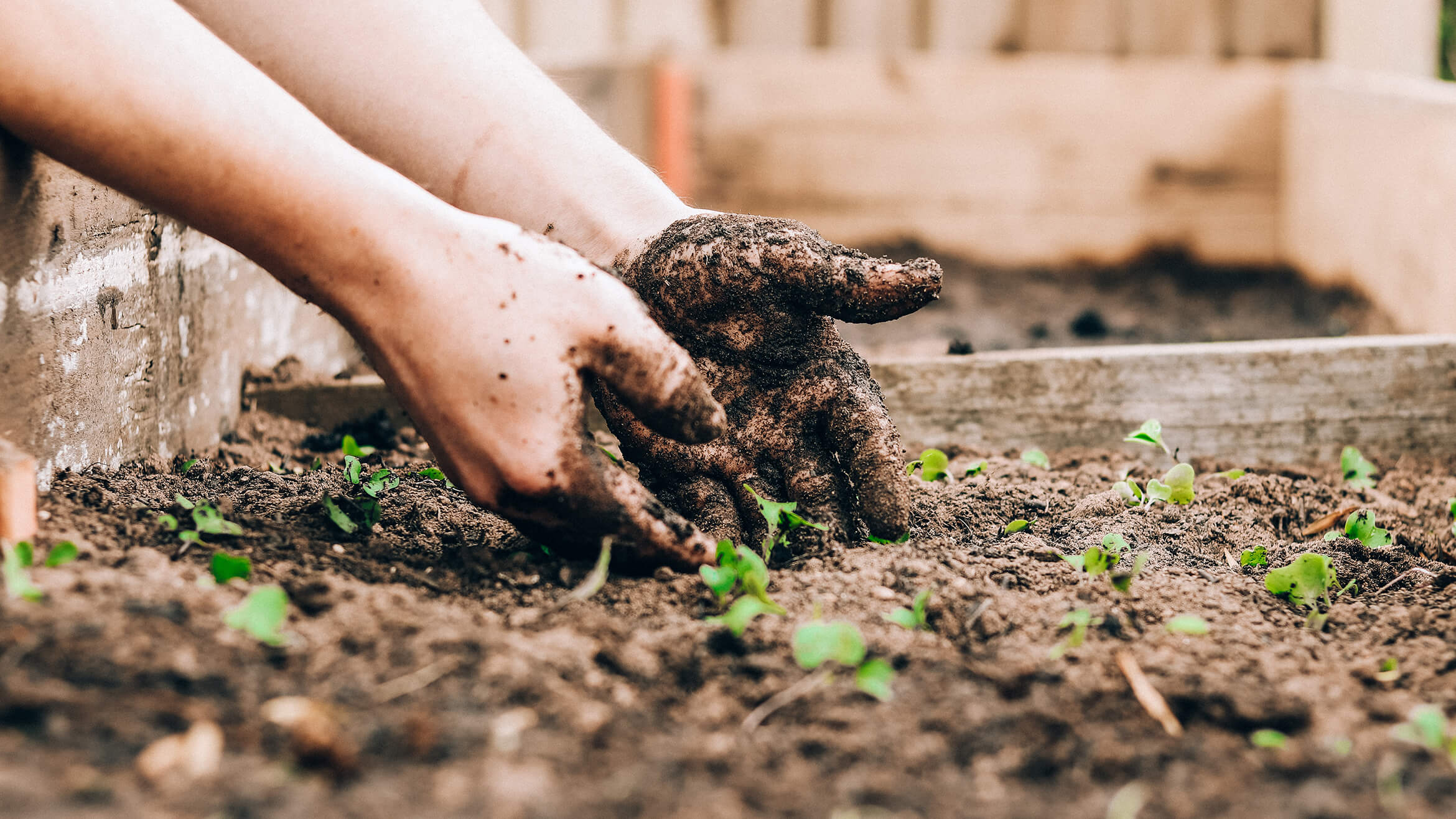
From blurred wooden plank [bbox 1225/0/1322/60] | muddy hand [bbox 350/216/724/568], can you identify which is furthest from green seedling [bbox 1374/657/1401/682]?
blurred wooden plank [bbox 1225/0/1322/60]

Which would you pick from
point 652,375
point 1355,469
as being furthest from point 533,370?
point 1355,469

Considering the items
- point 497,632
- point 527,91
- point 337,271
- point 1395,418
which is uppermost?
point 527,91

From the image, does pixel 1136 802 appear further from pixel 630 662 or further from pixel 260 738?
pixel 260 738

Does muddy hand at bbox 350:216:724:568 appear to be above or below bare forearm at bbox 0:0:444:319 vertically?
below

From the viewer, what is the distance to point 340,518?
124 centimetres

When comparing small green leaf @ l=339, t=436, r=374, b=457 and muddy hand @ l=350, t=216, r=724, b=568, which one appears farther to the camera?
small green leaf @ l=339, t=436, r=374, b=457

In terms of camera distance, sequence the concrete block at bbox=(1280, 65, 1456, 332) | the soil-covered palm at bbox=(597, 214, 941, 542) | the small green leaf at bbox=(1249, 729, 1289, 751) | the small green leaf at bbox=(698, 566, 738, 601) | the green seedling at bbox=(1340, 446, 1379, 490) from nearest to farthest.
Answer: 1. the small green leaf at bbox=(1249, 729, 1289, 751)
2. the small green leaf at bbox=(698, 566, 738, 601)
3. the soil-covered palm at bbox=(597, 214, 941, 542)
4. the green seedling at bbox=(1340, 446, 1379, 490)
5. the concrete block at bbox=(1280, 65, 1456, 332)

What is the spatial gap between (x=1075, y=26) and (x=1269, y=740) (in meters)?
3.69

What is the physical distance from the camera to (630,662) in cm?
93

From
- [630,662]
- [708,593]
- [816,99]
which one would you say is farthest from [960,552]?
[816,99]

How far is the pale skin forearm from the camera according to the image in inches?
59.1

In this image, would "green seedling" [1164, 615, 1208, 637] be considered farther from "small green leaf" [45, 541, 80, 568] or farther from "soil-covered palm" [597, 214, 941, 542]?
"small green leaf" [45, 541, 80, 568]

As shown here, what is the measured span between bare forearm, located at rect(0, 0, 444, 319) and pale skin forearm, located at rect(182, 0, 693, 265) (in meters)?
0.35

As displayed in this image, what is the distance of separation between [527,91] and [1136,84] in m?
2.91
